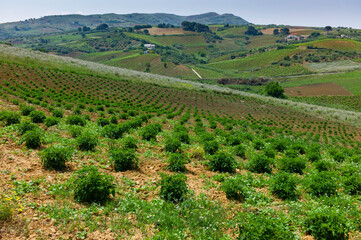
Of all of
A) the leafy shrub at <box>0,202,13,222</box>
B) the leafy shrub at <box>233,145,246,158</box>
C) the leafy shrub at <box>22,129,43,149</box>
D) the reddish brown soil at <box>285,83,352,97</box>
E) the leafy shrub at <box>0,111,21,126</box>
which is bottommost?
the reddish brown soil at <box>285,83,352,97</box>

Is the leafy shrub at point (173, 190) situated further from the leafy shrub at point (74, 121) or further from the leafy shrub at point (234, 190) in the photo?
the leafy shrub at point (74, 121)

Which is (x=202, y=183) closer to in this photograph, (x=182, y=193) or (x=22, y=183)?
(x=182, y=193)

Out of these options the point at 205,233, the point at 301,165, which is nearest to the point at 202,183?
the point at 205,233

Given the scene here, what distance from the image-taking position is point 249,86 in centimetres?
12619

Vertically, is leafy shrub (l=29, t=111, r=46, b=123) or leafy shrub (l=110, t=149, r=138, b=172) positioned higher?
leafy shrub (l=29, t=111, r=46, b=123)

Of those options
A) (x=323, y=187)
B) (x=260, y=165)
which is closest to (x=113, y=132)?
(x=260, y=165)

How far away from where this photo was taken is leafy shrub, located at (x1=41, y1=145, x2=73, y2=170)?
8984 millimetres

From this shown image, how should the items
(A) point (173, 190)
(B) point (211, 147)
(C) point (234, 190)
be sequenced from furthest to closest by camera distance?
1. (B) point (211, 147)
2. (C) point (234, 190)
3. (A) point (173, 190)

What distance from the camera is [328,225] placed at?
6.30 m

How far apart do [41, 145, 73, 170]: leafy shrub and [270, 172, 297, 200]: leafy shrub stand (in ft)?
30.9

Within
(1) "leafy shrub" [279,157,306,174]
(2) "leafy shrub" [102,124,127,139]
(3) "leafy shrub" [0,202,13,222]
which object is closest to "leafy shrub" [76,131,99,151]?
(2) "leafy shrub" [102,124,127,139]

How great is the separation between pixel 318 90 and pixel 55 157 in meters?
128

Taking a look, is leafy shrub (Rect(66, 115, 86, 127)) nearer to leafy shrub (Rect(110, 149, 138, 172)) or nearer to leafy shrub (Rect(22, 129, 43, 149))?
leafy shrub (Rect(22, 129, 43, 149))

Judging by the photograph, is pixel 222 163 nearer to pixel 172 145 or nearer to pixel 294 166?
pixel 172 145
